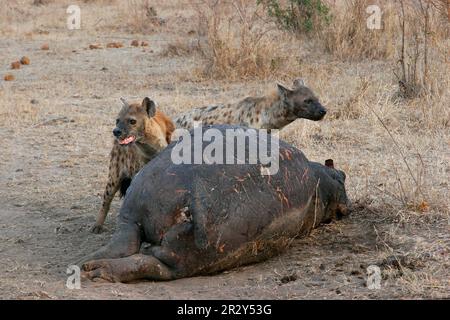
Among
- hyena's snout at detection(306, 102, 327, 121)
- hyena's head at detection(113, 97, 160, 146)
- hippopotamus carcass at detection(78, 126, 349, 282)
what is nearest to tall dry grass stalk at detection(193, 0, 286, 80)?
hyena's snout at detection(306, 102, 327, 121)

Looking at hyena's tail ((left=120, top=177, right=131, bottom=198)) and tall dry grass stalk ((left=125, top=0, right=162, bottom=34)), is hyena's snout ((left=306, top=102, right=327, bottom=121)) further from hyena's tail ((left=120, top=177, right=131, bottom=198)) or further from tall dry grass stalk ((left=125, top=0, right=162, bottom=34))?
tall dry grass stalk ((left=125, top=0, right=162, bottom=34))

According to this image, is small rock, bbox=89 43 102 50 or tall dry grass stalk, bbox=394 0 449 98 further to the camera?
small rock, bbox=89 43 102 50

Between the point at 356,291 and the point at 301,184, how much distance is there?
92 cm

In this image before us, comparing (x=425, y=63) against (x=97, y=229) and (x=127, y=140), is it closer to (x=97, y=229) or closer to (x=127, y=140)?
(x=127, y=140)

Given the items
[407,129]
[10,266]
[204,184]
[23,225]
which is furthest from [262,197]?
[407,129]

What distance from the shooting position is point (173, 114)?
8.88m

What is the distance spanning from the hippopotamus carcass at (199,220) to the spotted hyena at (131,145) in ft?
2.85

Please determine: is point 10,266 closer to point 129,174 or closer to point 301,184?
point 129,174

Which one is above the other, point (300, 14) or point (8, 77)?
point (300, 14)

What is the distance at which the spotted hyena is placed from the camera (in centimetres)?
564

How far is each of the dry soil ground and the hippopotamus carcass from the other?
90 mm

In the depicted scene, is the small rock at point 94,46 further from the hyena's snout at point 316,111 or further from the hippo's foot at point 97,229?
the hippo's foot at point 97,229

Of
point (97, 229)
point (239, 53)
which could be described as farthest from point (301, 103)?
point (239, 53)

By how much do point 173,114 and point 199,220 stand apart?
4.63 metres
